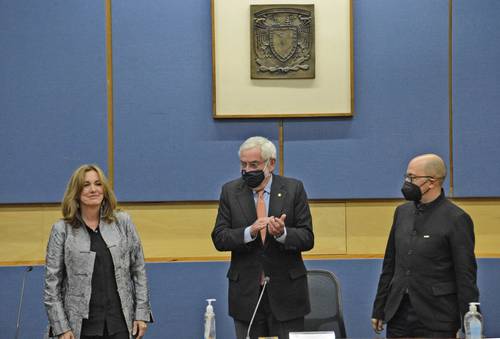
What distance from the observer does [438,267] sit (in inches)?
125

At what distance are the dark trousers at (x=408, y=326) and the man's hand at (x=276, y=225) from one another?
27.9 inches

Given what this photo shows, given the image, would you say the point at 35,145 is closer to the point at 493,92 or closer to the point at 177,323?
the point at 177,323

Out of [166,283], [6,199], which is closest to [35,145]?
[6,199]

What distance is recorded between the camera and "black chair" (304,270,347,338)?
11.0ft

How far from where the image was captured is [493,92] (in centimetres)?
457

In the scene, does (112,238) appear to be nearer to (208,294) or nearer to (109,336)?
(109,336)

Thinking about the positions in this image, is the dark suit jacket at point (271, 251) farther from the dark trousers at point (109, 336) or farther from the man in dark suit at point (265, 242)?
the dark trousers at point (109, 336)

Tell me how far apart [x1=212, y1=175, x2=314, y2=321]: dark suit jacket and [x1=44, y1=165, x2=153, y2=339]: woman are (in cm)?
47

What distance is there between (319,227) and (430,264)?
147 centimetres

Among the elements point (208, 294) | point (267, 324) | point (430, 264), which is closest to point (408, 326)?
point (430, 264)

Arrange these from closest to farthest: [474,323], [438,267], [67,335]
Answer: [474,323]
[67,335]
[438,267]

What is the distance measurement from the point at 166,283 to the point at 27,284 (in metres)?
0.93

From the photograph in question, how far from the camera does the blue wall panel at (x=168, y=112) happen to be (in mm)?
4531

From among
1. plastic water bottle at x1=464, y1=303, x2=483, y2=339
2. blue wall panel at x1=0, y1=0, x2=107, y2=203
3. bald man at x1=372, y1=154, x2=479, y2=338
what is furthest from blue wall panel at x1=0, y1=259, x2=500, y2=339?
plastic water bottle at x1=464, y1=303, x2=483, y2=339
